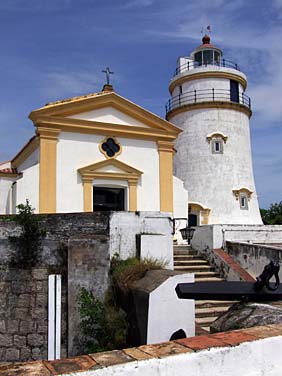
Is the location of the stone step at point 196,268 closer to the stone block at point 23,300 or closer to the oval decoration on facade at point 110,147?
the stone block at point 23,300

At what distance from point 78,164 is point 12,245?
6036mm

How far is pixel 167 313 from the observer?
23.1ft

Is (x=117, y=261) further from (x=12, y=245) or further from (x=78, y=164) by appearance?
(x=78, y=164)

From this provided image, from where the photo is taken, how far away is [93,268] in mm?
8000

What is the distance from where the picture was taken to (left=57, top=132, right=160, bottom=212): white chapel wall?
13.8 m

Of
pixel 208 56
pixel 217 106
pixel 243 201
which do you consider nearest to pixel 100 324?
pixel 243 201

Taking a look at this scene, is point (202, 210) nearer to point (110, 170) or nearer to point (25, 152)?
point (110, 170)

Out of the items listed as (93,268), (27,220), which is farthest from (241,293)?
(27,220)

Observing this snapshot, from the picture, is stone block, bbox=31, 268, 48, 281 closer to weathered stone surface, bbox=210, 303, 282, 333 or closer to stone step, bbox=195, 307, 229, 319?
stone step, bbox=195, 307, 229, 319

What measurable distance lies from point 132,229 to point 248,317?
5.15m

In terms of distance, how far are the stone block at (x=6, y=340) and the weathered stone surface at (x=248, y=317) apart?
18.0 feet

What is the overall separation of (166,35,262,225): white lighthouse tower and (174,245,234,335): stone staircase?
7850 mm

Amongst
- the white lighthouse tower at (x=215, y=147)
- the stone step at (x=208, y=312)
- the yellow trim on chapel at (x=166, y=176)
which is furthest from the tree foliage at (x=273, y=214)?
the stone step at (x=208, y=312)

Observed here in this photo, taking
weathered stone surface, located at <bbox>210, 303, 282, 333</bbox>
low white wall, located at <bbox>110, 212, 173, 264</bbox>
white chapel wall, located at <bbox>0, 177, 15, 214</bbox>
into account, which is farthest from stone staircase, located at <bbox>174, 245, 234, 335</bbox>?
white chapel wall, located at <bbox>0, 177, 15, 214</bbox>
